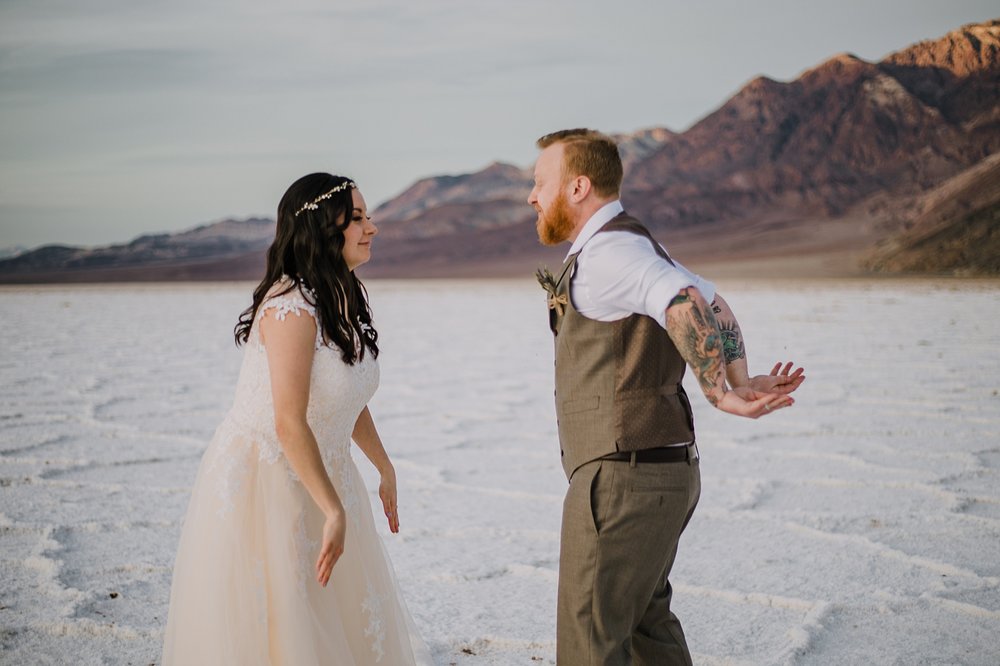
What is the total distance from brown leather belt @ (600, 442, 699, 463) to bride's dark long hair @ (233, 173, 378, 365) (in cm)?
54

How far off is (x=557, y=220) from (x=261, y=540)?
0.83 meters

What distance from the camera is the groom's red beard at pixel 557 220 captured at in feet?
6.05

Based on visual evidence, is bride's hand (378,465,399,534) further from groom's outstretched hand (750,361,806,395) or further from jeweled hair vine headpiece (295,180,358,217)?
groom's outstretched hand (750,361,806,395)

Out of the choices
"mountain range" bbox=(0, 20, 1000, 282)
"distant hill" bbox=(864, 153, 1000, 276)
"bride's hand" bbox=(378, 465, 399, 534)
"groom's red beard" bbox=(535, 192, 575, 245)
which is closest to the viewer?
"groom's red beard" bbox=(535, 192, 575, 245)

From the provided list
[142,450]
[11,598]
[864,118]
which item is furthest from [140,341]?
[864,118]

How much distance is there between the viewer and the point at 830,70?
273 ft

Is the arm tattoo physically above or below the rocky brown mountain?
below

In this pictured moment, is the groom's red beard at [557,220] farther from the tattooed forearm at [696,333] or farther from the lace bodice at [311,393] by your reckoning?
the lace bodice at [311,393]

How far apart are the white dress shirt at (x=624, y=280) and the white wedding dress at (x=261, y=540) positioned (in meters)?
0.50

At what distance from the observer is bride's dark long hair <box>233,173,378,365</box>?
1.89 m

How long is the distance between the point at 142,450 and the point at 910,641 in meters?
3.83

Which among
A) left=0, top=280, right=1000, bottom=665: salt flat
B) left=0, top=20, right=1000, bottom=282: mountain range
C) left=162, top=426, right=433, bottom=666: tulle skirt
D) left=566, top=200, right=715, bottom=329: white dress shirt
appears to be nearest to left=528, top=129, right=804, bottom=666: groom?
left=566, top=200, right=715, bottom=329: white dress shirt

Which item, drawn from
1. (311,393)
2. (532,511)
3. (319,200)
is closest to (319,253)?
(319,200)

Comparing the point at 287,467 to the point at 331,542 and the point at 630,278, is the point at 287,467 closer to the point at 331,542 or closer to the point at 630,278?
the point at 331,542
